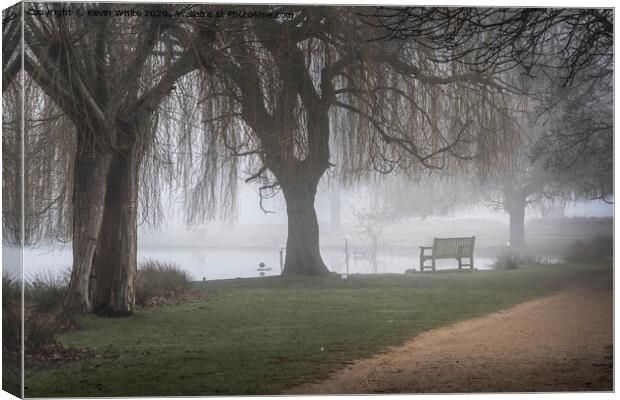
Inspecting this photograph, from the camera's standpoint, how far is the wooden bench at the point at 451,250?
9531 millimetres

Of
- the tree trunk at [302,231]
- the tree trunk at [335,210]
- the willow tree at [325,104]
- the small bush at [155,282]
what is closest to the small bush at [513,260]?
the willow tree at [325,104]

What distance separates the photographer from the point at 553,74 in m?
9.57

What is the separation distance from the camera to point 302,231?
9.31 metres

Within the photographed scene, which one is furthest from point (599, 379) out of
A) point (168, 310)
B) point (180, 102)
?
point (180, 102)

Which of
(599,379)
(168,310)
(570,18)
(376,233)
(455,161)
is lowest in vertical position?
(599,379)

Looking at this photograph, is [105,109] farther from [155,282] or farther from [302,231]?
[302,231]

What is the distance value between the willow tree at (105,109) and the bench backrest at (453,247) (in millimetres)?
2723

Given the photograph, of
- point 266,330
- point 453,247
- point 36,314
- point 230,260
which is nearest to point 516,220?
point 453,247

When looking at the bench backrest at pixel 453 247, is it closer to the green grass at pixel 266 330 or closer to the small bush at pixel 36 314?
the green grass at pixel 266 330

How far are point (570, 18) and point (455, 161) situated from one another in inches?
66.5

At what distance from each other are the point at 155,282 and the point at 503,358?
3116 millimetres

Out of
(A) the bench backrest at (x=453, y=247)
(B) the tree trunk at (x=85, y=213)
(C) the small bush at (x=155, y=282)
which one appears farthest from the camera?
(A) the bench backrest at (x=453, y=247)

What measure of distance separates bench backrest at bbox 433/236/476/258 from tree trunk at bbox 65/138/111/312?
9.92 feet

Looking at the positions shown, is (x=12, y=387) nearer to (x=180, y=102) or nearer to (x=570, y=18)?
(x=180, y=102)
